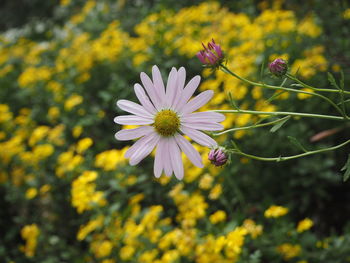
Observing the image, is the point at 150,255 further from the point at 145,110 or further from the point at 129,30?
the point at 129,30

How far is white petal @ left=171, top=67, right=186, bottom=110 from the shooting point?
35.2 inches

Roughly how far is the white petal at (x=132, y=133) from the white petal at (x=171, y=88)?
0.09m

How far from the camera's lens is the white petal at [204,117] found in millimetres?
911

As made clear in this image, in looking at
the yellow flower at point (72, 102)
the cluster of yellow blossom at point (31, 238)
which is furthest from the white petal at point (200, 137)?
the yellow flower at point (72, 102)

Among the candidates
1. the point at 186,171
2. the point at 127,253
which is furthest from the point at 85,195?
the point at 186,171

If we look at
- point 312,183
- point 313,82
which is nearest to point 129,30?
point 313,82

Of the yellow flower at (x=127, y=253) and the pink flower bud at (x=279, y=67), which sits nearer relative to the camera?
the pink flower bud at (x=279, y=67)

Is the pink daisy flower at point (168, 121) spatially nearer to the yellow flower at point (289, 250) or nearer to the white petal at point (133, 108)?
the white petal at point (133, 108)

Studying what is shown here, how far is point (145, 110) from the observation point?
101 centimetres

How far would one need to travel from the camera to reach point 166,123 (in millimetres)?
989

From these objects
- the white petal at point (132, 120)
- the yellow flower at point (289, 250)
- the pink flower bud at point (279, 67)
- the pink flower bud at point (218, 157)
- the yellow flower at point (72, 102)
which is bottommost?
the yellow flower at point (289, 250)

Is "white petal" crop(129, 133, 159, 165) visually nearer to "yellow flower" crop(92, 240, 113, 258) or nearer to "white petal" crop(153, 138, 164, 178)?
"white petal" crop(153, 138, 164, 178)

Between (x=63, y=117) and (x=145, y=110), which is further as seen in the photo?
(x=63, y=117)

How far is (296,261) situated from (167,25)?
2008 mm
